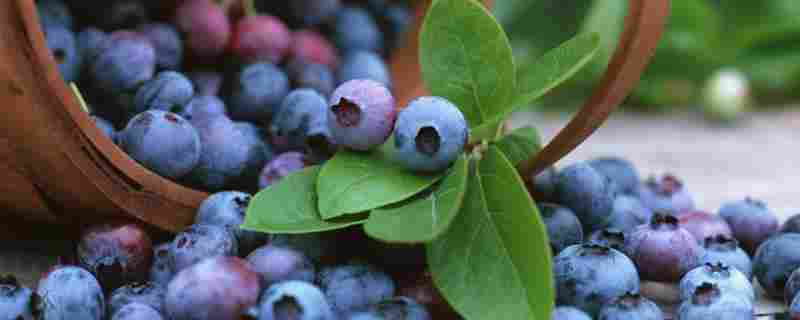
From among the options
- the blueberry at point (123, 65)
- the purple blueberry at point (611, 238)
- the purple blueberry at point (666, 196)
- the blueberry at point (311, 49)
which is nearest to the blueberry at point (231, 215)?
the blueberry at point (123, 65)

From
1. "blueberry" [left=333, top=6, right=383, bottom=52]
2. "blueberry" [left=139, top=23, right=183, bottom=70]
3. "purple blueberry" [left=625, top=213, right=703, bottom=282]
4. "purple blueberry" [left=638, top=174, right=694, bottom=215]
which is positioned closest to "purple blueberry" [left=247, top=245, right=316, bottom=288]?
"purple blueberry" [left=625, top=213, right=703, bottom=282]

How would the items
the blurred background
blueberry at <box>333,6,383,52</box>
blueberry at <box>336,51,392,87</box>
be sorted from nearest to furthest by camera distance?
blueberry at <box>336,51,392,87</box> < blueberry at <box>333,6,383,52</box> < the blurred background

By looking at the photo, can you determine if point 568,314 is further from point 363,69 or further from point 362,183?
point 363,69

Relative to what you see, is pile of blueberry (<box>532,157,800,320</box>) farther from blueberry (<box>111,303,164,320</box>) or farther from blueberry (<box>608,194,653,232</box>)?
blueberry (<box>111,303,164,320</box>)

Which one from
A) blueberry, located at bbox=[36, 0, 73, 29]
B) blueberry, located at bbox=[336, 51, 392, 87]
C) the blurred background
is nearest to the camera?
blueberry, located at bbox=[36, 0, 73, 29]

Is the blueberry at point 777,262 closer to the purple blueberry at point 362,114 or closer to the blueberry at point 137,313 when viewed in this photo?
the purple blueberry at point 362,114

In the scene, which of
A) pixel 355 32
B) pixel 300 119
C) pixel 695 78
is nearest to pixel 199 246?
pixel 300 119
